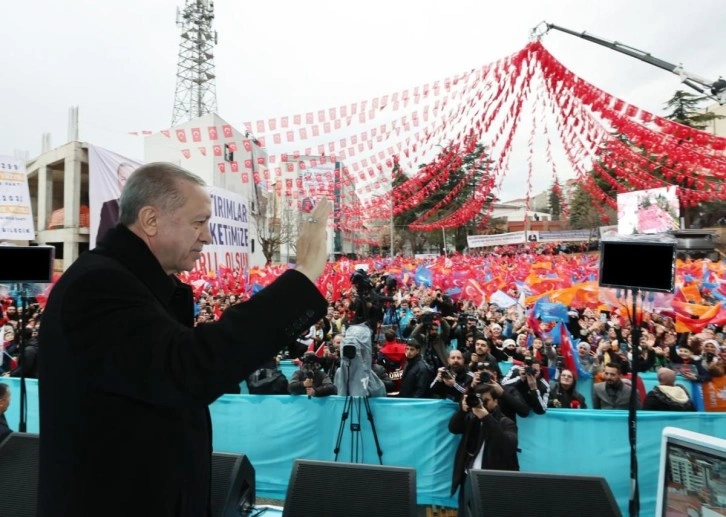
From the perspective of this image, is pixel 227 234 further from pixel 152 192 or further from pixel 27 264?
pixel 152 192

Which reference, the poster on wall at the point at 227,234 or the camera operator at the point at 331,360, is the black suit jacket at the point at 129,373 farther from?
the poster on wall at the point at 227,234

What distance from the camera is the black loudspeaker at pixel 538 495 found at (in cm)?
269

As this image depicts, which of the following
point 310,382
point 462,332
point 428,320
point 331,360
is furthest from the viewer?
point 462,332

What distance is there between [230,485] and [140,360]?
214 centimetres

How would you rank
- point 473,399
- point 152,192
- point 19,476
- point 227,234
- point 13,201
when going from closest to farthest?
1. point 152,192
2. point 19,476
3. point 473,399
4. point 13,201
5. point 227,234

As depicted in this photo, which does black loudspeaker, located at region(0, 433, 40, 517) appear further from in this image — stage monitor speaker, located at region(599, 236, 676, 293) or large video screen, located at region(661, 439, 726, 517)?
stage monitor speaker, located at region(599, 236, 676, 293)

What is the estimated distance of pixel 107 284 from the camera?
1083 millimetres

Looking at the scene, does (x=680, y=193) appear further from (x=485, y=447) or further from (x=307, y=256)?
(x=307, y=256)

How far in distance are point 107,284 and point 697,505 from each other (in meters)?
1.95

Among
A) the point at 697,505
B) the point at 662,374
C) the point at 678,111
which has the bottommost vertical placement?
the point at 662,374

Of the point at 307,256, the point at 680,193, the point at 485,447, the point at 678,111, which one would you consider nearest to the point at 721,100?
the point at 680,193

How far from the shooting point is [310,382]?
5.90 m

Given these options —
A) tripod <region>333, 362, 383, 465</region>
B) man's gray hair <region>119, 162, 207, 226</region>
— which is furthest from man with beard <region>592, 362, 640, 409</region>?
man's gray hair <region>119, 162, 207, 226</region>

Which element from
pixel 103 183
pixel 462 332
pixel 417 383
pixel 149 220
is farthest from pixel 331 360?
pixel 149 220
